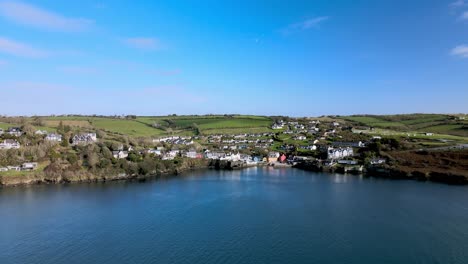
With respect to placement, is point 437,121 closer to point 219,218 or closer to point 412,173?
point 412,173

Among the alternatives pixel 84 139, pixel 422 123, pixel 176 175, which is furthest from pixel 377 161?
pixel 422 123

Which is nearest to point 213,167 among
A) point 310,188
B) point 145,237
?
point 310,188

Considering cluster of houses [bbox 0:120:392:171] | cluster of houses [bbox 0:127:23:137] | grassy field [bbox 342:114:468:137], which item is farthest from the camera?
grassy field [bbox 342:114:468:137]

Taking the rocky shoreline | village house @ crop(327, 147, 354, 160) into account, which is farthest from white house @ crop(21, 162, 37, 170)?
village house @ crop(327, 147, 354, 160)

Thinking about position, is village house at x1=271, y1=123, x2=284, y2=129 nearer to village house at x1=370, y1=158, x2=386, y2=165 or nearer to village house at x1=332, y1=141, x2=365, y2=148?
village house at x1=332, y1=141, x2=365, y2=148

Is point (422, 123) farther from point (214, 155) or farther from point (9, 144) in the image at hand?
point (9, 144)
